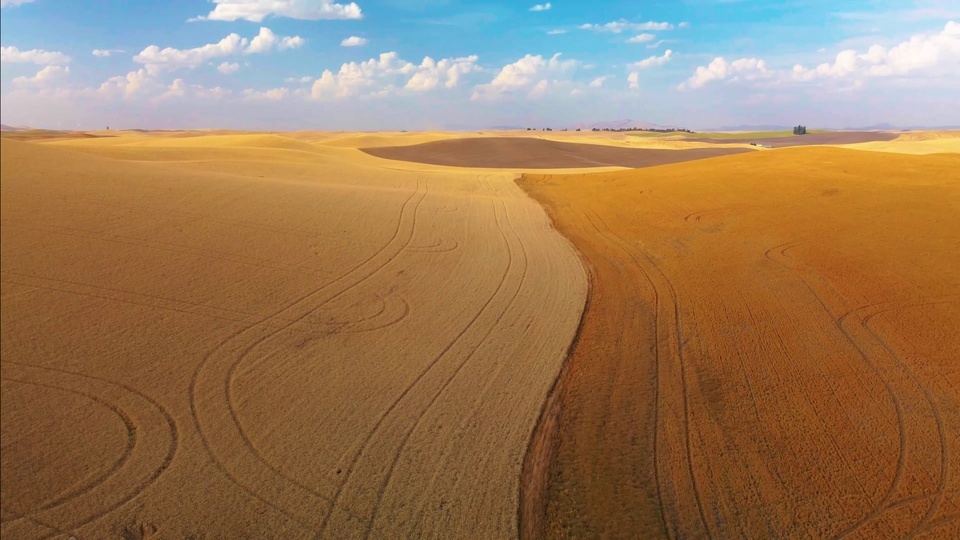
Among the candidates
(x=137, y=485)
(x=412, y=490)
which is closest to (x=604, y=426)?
(x=412, y=490)

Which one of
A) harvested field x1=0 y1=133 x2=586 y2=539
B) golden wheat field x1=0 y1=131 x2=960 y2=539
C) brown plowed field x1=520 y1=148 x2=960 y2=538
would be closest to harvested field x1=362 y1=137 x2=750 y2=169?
brown plowed field x1=520 y1=148 x2=960 y2=538

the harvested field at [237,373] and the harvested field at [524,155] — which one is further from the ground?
the harvested field at [524,155]

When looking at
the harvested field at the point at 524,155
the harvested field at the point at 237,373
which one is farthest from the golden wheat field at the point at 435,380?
the harvested field at the point at 524,155

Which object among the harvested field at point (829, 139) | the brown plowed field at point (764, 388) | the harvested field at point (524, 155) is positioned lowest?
the brown plowed field at point (764, 388)

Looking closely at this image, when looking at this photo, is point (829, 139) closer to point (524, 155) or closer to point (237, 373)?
point (524, 155)

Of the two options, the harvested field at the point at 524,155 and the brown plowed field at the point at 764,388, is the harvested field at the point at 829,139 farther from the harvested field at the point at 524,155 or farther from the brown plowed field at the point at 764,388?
the brown plowed field at the point at 764,388

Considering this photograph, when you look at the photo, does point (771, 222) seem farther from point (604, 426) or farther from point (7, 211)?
point (7, 211)

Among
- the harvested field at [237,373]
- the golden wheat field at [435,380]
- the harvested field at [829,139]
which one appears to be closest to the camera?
A: the harvested field at [237,373]
